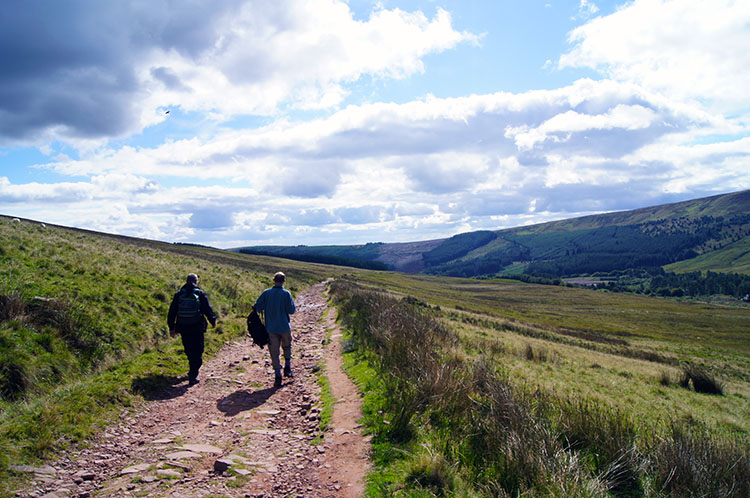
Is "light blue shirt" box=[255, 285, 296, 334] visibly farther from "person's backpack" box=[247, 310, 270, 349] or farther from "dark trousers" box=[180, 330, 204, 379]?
"dark trousers" box=[180, 330, 204, 379]

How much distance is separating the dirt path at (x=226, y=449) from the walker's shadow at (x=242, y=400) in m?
0.02

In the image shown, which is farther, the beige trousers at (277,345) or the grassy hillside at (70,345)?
the beige trousers at (277,345)

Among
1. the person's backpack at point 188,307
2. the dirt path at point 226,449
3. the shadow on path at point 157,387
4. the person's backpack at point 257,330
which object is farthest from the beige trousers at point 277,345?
the shadow on path at point 157,387

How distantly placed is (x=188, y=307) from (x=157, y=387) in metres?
1.96

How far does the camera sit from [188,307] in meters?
9.52

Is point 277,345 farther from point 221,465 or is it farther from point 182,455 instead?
point 221,465

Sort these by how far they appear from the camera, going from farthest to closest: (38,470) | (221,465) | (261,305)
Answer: (261,305) → (221,465) → (38,470)

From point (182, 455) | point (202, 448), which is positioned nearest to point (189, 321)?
point (202, 448)

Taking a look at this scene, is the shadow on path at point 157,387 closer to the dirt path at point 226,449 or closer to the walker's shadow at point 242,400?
the dirt path at point 226,449

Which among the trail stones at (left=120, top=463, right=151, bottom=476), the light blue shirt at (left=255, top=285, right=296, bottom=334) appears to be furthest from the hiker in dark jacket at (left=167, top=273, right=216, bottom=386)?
the trail stones at (left=120, top=463, right=151, bottom=476)

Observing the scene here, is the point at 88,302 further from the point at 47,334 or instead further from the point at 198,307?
the point at 198,307

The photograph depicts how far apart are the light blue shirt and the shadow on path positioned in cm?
240

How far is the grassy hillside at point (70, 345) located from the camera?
5755 mm

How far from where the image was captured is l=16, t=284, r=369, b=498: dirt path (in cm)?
475
